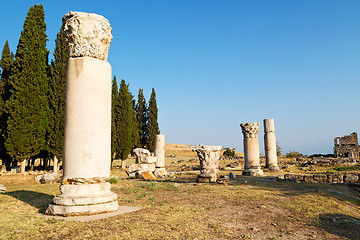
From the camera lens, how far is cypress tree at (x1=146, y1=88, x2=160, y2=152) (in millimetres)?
36312

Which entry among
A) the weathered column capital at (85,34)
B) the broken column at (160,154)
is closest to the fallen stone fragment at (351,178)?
the broken column at (160,154)

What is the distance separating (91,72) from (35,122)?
46.9 ft

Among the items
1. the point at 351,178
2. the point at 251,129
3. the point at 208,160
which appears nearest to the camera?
the point at 208,160

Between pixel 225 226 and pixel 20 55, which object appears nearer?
pixel 225 226

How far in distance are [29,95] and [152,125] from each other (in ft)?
68.0

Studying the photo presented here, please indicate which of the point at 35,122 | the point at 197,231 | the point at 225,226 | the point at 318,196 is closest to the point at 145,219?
the point at 197,231

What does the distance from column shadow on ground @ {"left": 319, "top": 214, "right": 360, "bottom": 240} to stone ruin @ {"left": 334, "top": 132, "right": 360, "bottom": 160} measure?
33380 millimetres

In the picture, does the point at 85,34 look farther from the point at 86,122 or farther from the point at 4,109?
the point at 4,109

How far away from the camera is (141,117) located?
38781 mm

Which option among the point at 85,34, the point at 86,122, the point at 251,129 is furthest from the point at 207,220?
the point at 251,129

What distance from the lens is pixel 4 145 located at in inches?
687

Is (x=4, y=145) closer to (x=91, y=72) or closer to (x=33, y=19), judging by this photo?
(x=33, y=19)

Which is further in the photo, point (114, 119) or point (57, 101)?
point (114, 119)

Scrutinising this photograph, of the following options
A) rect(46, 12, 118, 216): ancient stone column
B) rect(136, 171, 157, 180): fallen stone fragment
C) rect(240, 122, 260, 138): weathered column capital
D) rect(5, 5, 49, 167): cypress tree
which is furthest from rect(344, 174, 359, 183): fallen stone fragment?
rect(5, 5, 49, 167): cypress tree
